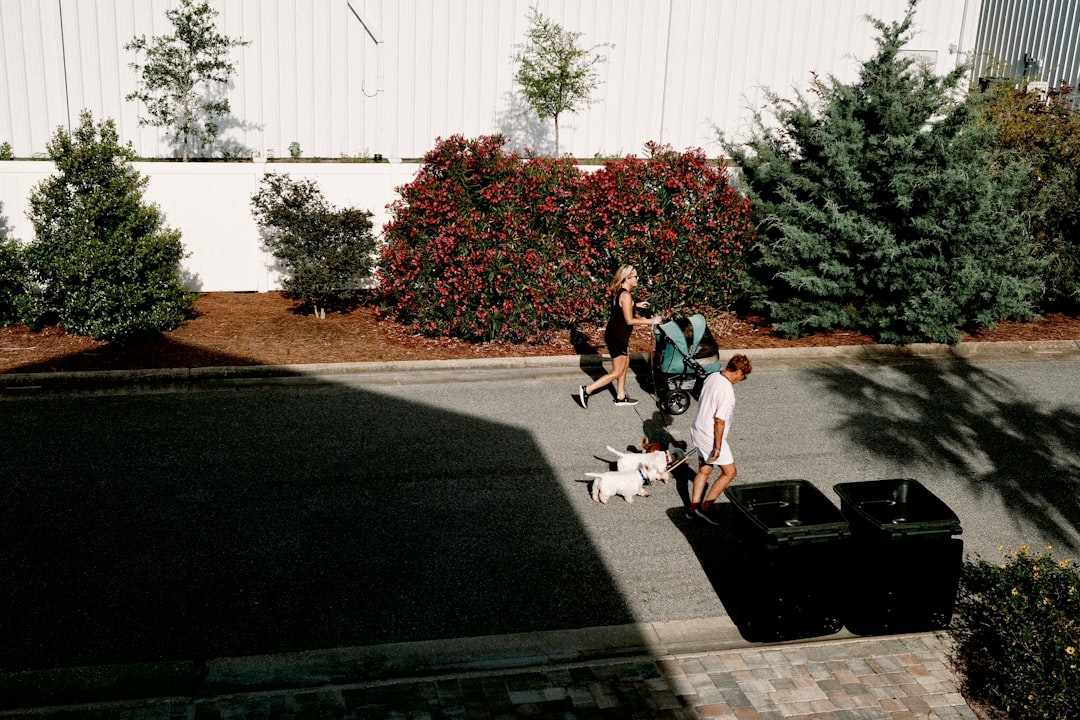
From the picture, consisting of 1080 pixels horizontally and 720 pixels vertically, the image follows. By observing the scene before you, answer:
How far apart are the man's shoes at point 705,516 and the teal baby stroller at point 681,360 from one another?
255 cm

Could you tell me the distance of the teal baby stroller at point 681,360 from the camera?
33.1ft

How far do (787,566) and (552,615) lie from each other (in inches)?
66.1

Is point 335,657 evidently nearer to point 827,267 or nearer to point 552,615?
point 552,615

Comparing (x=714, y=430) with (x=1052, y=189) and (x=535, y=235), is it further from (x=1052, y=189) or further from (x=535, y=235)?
(x=1052, y=189)

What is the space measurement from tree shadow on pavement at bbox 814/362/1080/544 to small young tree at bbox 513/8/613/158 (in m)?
9.43

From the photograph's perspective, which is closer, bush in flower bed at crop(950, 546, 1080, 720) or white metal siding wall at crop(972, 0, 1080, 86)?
bush in flower bed at crop(950, 546, 1080, 720)

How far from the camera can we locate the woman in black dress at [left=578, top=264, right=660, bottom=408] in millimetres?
9984

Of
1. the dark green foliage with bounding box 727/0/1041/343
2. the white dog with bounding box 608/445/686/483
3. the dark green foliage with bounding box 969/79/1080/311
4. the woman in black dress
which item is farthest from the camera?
the dark green foliage with bounding box 969/79/1080/311

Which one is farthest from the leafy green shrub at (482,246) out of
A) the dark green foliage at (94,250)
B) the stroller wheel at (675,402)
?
the dark green foliage at (94,250)

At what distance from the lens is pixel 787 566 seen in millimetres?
5859

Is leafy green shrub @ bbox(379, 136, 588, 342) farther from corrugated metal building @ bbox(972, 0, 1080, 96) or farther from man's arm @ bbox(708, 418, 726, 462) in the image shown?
corrugated metal building @ bbox(972, 0, 1080, 96)

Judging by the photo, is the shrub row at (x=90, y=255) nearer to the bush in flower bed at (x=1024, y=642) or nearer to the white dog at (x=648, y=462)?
the white dog at (x=648, y=462)

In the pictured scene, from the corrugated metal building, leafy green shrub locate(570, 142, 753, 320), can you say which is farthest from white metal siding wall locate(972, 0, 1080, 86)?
leafy green shrub locate(570, 142, 753, 320)

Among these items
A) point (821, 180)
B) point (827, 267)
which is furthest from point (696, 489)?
point (821, 180)
